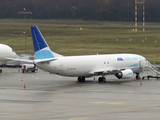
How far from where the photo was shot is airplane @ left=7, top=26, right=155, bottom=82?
4881 cm

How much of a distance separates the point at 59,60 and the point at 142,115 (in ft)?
73.7

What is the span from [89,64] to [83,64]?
921 mm

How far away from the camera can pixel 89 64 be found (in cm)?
5141

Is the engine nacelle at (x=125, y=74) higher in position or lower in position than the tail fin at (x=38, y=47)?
lower

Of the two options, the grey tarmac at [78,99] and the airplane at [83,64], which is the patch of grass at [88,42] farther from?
the grey tarmac at [78,99]

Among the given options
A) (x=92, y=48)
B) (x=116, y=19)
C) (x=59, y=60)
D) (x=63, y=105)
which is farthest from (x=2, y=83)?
(x=116, y=19)

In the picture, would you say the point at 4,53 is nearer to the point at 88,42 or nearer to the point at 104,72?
the point at 104,72

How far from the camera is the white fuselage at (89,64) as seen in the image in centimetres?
4878

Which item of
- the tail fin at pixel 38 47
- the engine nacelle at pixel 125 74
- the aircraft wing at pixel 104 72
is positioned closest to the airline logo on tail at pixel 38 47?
the tail fin at pixel 38 47

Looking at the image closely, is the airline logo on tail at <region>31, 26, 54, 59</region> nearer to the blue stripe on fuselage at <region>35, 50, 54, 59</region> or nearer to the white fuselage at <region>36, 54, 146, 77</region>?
the blue stripe on fuselage at <region>35, 50, 54, 59</region>

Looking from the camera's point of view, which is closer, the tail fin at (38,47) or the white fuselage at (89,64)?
the white fuselage at (89,64)

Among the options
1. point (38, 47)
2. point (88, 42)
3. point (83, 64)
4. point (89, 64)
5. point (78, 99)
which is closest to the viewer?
point (78, 99)

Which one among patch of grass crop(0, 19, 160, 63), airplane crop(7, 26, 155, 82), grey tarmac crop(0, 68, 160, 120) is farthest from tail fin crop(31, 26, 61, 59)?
patch of grass crop(0, 19, 160, 63)

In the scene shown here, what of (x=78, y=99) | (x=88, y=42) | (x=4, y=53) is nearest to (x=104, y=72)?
(x=78, y=99)
